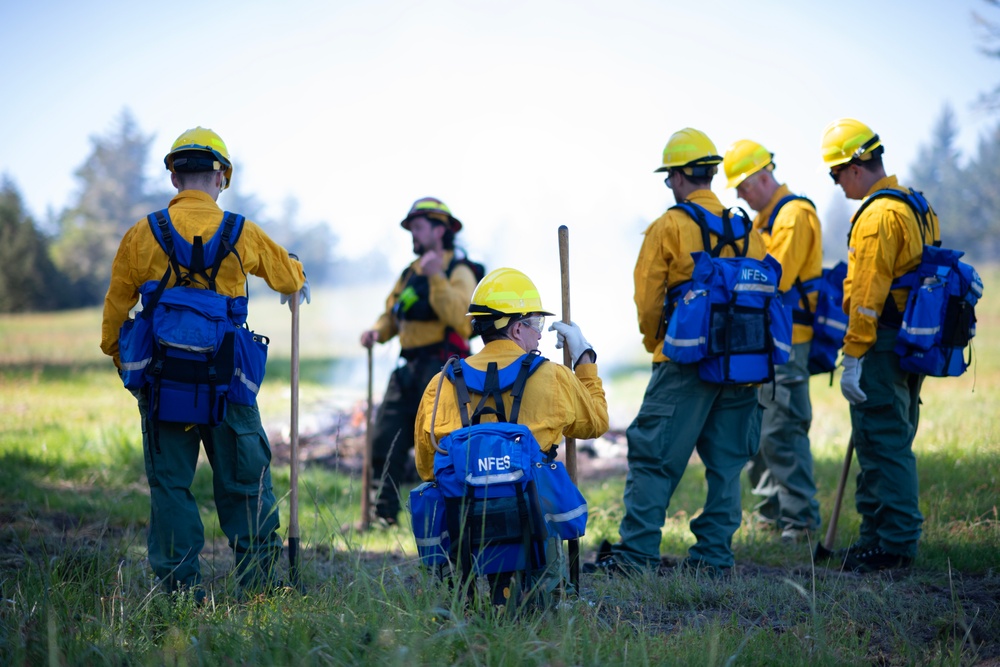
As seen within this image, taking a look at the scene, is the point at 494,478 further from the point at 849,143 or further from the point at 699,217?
the point at 849,143

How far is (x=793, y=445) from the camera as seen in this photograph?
621 cm

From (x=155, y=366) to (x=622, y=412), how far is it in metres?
8.62

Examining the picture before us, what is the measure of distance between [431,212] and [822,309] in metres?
3.06

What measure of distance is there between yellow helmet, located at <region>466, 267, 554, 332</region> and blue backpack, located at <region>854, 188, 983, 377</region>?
2.54m

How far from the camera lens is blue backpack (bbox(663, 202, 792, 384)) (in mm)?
4844

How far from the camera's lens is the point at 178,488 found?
4355mm

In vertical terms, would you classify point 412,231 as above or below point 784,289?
above

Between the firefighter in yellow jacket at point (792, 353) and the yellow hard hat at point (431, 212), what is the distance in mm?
2208

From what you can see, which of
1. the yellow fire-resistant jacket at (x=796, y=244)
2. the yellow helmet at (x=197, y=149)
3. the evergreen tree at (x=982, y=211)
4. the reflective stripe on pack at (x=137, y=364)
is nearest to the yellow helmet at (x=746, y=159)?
the yellow fire-resistant jacket at (x=796, y=244)

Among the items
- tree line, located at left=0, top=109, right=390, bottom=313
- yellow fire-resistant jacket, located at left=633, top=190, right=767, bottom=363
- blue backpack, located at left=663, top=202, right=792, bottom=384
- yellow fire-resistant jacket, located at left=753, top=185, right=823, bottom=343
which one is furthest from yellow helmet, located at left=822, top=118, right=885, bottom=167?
tree line, located at left=0, top=109, right=390, bottom=313

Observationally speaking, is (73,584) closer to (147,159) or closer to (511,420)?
(511,420)

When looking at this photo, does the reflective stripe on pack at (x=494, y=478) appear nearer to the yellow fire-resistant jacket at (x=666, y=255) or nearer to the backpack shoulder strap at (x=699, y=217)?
the yellow fire-resistant jacket at (x=666, y=255)

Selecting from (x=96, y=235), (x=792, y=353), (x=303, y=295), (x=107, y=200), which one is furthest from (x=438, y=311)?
(x=107, y=200)

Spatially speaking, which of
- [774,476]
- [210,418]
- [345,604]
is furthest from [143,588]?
[774,476]
